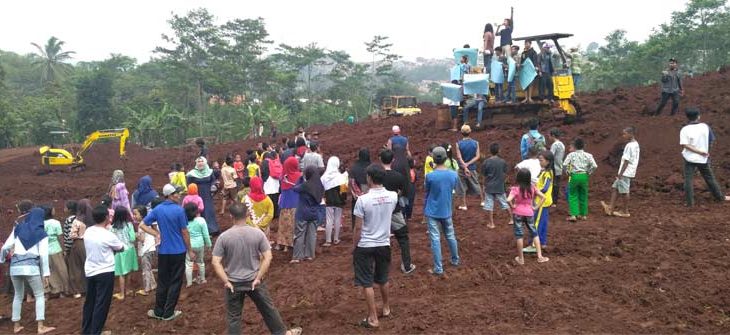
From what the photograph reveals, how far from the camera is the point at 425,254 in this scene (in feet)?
26.1

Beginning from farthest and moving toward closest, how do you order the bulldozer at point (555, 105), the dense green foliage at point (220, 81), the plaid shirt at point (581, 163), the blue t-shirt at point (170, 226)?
the dense green foliage at point (220, 81), the bulldozer at point (555, 105), the plaid shirt at point (581, 163), the blue t-shirt at point (170, 226)

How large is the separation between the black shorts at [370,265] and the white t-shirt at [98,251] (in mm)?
2652

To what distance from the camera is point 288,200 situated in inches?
338

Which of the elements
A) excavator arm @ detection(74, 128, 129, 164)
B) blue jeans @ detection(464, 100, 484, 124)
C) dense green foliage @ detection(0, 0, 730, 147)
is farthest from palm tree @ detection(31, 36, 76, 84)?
blue jeans @ detection(464, 100, 484, 124)

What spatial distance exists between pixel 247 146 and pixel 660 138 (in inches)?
759

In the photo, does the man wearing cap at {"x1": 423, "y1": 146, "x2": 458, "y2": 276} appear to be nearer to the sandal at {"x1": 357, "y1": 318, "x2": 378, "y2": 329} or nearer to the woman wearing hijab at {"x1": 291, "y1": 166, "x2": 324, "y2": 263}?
the sandal at {"x1": 357, "y1": 318, "x2": 378, "y2": 329}

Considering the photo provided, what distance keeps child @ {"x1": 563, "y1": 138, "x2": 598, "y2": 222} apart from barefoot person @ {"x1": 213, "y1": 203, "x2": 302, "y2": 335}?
5681 mm

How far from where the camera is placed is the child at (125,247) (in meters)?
7.14

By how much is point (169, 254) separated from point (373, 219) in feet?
8.72

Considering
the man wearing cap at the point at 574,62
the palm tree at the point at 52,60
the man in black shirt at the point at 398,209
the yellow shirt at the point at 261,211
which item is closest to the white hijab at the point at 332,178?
the yellow shirt at the point at 261,211

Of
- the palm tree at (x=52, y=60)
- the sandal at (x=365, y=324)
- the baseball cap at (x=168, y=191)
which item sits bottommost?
the sandal at (x=365, y=324)

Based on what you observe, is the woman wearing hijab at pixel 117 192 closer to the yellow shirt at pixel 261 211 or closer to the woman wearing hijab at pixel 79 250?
the woman wearing hijab at pixel 79 250

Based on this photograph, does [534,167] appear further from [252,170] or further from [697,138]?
[252,170]

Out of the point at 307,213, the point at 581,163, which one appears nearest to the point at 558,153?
the point at 581,163
